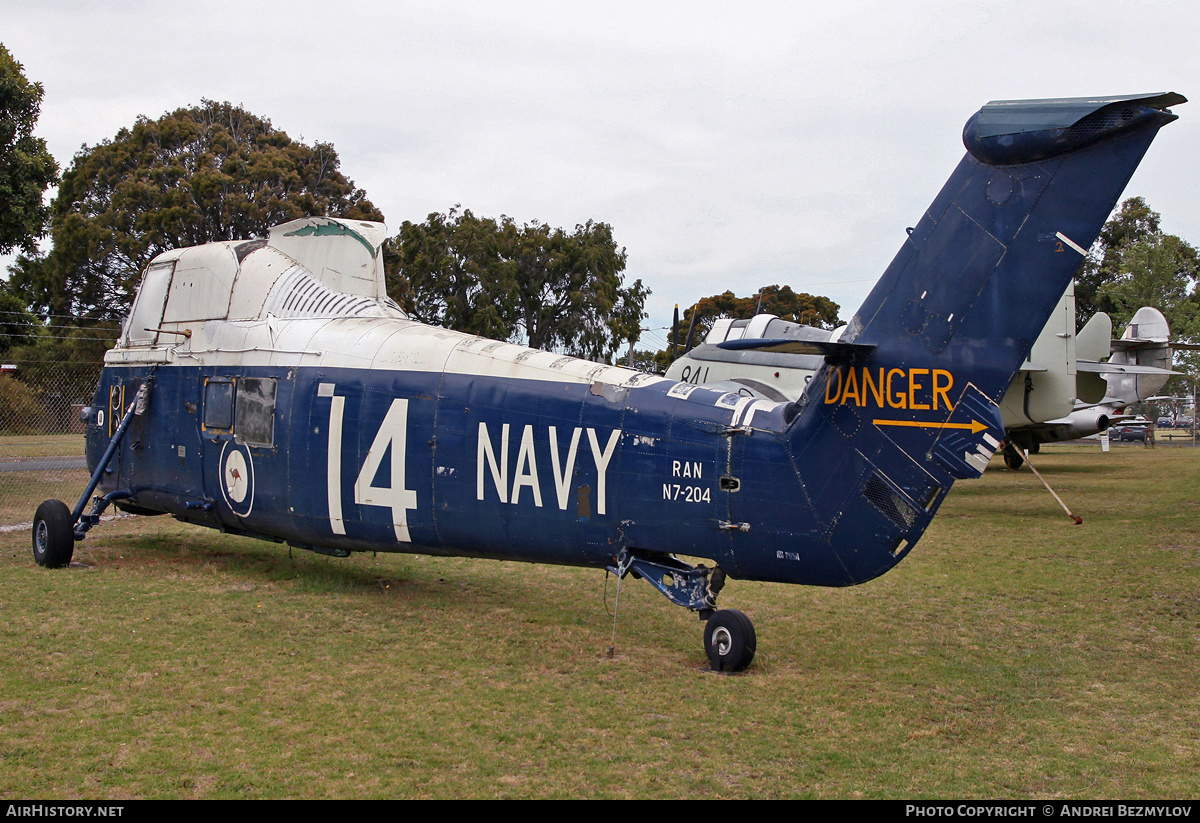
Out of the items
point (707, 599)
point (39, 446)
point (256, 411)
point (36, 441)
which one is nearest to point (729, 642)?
point (707, 599)

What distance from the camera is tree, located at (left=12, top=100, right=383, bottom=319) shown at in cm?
3822

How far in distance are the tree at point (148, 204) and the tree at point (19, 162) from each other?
1726 centimetres

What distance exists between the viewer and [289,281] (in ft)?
34.9

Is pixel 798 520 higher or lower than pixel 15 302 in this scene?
lower

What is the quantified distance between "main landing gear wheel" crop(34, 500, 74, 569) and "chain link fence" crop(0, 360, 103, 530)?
4666mm

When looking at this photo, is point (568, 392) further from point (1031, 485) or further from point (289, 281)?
point (1031, 485)

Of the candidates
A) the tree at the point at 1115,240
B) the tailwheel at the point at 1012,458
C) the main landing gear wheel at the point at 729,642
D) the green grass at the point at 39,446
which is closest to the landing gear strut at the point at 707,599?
the main landing gear wheel at the point at 729,642

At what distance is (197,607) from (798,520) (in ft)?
20.0

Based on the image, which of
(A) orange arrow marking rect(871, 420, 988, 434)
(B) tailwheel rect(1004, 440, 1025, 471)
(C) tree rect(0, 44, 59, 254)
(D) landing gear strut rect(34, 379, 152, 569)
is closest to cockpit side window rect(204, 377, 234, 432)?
(D) landing gear strut rect(34, 379, 152, 569)

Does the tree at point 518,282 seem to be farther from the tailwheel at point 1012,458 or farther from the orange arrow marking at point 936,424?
the orange arrow marking at point 936,424

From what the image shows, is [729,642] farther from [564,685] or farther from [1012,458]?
[1012,458]

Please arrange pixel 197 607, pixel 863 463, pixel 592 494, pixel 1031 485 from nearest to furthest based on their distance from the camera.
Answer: pixel 863 463 → pixel 592 494 → pixel 197 607 → pixel 1031 485

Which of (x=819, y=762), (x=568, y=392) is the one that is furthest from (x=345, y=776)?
(x=568, y=392)

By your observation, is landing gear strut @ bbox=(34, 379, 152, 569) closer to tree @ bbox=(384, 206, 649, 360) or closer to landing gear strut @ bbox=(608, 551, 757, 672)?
landing gear strut @ bbox=(608, 551, 757, 672)
